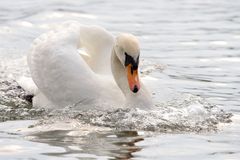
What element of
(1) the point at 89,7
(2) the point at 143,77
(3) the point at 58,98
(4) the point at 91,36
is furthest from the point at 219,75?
(1) the point at 89,7

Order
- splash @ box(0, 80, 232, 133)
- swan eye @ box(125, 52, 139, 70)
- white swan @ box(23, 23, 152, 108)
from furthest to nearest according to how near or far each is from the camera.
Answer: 1. white swan @ box(23, 23, 152, 108)
2. swan eye @ box(125, 52, 139, 70)
3. splash @ box(0, 80, 232, 133)

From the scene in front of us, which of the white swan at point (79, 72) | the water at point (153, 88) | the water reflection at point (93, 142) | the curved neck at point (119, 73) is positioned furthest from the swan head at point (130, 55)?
the water reflection at point (93, 142)

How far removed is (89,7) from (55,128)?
965 centimetres

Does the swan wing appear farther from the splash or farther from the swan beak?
the swan beak

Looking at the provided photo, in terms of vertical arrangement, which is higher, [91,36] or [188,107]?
[91,36]

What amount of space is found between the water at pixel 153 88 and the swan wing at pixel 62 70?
0.89ft

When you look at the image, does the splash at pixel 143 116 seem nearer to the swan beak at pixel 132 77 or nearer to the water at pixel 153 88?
the water at pixel 153 88

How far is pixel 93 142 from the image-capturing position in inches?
328

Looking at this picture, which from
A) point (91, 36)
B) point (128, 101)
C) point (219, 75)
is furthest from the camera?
point (219, 75)

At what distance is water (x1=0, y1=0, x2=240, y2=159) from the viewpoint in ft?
26.8

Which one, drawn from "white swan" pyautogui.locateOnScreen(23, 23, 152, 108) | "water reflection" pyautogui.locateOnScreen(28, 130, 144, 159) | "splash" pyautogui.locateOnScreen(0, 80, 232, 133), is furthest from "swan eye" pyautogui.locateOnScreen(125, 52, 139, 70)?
"water reflection" pyautogui.locateOnScreen(28, 130, 144, 159)

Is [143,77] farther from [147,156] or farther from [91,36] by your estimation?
[147,156]

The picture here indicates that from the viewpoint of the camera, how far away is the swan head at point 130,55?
9.55 m

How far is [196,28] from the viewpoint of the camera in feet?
52.4
